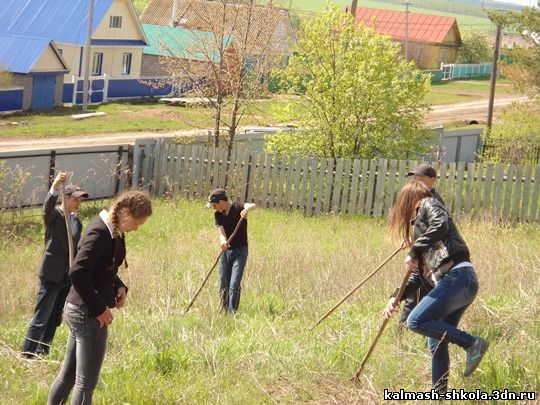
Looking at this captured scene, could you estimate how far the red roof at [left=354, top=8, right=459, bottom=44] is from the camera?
74062 mm

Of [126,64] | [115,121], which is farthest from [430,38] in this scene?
[115,121]

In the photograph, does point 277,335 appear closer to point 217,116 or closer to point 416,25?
point 217,116

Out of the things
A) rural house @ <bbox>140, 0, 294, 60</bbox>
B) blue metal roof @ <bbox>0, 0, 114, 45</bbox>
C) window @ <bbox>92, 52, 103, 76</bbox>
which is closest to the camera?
rural house @ <bbox>140, 0, 294, 60</bbox>

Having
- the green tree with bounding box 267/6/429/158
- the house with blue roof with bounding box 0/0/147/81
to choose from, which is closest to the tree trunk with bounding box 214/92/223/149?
the green tree with bounding box 267/6/429/158

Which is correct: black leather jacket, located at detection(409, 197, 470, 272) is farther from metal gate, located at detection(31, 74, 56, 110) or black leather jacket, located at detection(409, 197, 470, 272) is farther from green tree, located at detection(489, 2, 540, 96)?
metal gate, located at detection(31, 74, 56, 110)

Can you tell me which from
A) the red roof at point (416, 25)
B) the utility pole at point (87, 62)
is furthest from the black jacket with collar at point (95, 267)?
the red roof at point (416, 25)

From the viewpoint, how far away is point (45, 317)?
295 inches

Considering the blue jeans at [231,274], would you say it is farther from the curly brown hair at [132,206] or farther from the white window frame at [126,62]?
the white window frame at [126,62]

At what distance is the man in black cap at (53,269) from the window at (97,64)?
121 ft

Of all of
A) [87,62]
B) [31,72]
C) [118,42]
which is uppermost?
[118,42]

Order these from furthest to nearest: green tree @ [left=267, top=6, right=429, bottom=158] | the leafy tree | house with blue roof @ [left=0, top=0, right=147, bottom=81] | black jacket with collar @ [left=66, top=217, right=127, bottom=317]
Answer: house with blue roof @ [left=0, top=0, right=147, bottom=81]
the leafy tree
green tree @ [left=267, top=6, right=429, bottom=158]
black jacket with collar @ [left=66, top=217, right=127, bottom=317]

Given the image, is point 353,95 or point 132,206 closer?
point 132,206

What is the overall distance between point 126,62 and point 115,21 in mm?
2405

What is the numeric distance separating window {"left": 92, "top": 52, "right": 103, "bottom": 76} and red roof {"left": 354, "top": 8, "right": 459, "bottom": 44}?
30.6 metres
